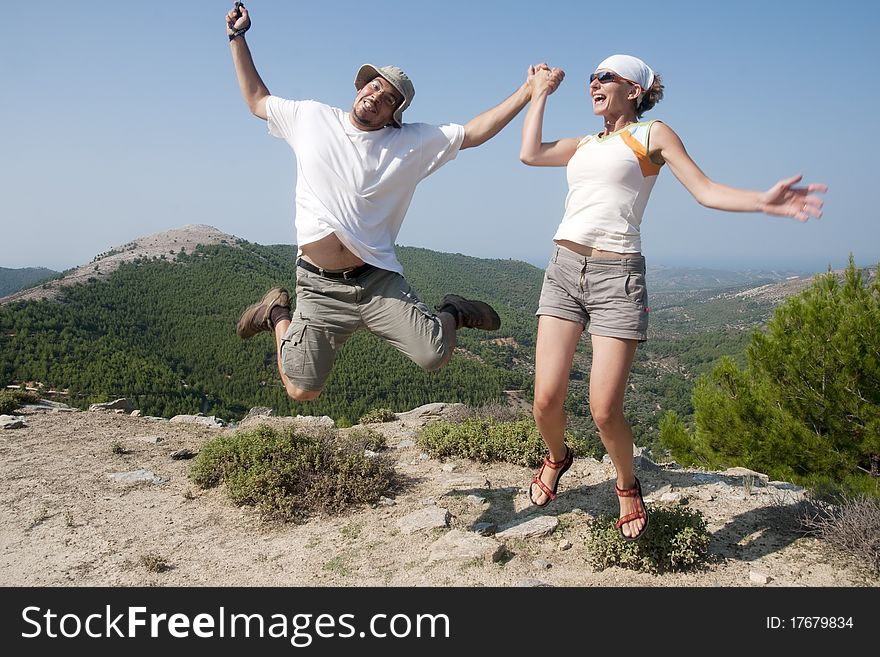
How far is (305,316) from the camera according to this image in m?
4.18

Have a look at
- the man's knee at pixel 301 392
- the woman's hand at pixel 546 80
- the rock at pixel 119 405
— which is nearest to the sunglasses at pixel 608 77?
the woman's hand at pixel 546 80

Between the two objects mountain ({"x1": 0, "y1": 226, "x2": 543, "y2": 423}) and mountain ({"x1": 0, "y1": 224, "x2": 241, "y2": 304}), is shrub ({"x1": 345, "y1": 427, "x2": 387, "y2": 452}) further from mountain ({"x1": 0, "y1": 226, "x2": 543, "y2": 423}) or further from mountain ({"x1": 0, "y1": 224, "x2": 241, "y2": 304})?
mountain ({"x1": 0, "y1": 224, "x2": 241, "y2": 304})

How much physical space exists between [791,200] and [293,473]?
4243 millimetres

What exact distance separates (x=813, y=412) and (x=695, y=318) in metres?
121

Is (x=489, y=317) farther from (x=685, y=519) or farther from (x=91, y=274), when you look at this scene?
(x=91, y=274)

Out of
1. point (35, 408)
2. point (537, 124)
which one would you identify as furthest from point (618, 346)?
point (35, 408)

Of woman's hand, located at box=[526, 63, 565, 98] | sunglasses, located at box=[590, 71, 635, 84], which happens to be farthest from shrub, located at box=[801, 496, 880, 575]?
woman's hand, located at box=[526, 63, 565, 98]

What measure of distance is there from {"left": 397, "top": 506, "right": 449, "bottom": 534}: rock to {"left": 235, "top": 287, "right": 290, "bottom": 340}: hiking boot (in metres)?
1.82

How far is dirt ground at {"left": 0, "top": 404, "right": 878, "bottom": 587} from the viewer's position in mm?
3855

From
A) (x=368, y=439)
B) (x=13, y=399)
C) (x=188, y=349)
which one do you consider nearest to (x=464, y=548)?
(x=368, y=439)

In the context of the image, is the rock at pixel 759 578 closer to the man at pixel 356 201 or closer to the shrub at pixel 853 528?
the shrub at pixel 853 528

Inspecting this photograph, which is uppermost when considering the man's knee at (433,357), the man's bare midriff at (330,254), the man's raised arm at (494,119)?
the man's raised arm at (494,119)

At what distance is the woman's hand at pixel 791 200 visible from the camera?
2647 millimetres

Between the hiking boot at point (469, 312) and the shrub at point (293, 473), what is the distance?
5.72 feet
